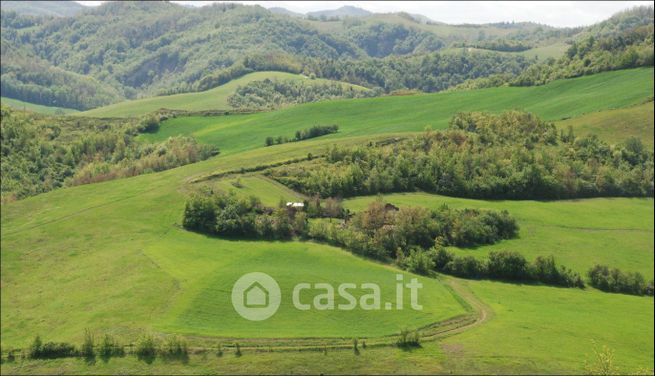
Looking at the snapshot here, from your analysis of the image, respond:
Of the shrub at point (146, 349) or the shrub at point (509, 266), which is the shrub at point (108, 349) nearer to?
the shrub at point (146, 349)

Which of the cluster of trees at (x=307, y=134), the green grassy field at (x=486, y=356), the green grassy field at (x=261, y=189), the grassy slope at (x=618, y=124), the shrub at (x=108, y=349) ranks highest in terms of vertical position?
the grassy slope at (x=618, y=124)

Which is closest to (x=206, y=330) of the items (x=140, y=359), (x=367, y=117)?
(x=140, y=359)

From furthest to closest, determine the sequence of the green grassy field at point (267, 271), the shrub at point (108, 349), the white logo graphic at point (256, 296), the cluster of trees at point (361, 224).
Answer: the cluster of trees at point (361, 224) < the white logo graphic at point (256, 296) < the shrub at point (108, 349) < the green grassy field at point (267, 271)

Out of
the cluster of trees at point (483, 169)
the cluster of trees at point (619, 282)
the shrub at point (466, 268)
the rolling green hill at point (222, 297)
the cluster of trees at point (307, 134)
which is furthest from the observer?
the cluster of trees at point (307, 134)

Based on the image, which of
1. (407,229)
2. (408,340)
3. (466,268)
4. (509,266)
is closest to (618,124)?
(509,266)

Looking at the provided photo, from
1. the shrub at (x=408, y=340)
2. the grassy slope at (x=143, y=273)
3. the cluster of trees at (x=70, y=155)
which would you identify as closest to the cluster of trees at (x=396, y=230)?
the grassy slope at (x=143, y=273)

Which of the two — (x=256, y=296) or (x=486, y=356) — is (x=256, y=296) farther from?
(x=486, y=356)

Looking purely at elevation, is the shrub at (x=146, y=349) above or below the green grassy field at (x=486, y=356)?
above

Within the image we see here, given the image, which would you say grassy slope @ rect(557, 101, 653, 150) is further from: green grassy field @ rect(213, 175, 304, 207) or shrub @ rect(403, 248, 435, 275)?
green grassy field @ rect(213, 175, 304, 207)

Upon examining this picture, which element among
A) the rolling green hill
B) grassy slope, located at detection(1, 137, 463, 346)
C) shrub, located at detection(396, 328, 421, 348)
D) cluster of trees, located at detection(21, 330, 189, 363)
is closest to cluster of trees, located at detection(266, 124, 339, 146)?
the rolling green hill
